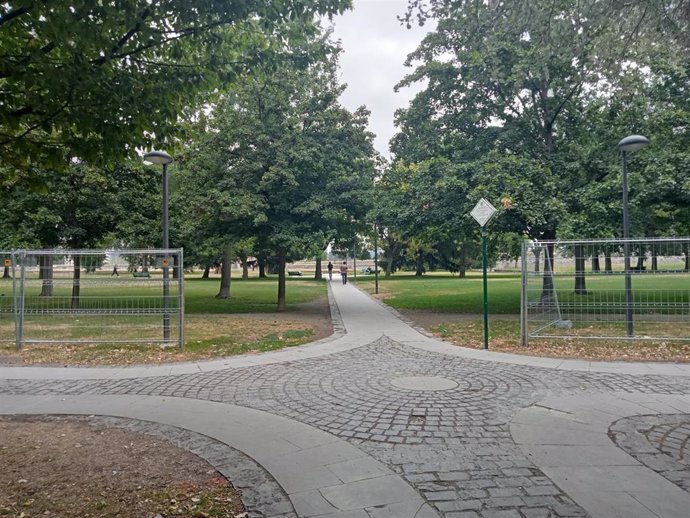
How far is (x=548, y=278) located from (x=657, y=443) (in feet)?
20.3

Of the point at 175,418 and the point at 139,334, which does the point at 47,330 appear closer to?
the point at 139,334

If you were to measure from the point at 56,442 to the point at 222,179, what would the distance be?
42.2 feet

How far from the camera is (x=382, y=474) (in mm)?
3809

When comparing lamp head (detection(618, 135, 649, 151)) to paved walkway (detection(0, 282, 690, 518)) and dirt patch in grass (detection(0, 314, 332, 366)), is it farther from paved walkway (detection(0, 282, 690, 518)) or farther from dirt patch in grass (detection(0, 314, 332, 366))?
dirt patch in grass (detection(0, 314, 332, 366))

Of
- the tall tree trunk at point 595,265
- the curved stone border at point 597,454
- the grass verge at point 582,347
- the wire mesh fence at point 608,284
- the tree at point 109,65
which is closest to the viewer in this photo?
the curved stone border at point 597,454

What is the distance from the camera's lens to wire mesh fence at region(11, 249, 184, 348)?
1011 cm

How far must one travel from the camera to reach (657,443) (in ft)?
14.6

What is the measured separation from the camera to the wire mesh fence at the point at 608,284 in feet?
30.7

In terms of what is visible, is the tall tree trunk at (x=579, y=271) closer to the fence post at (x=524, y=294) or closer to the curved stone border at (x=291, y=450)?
the fence post at (x=524, y=294)

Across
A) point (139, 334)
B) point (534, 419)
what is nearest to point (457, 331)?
point (534, 419)

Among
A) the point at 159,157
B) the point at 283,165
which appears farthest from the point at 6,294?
the point at 283,165

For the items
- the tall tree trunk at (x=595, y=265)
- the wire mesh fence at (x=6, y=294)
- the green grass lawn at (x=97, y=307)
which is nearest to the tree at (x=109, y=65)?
the green grass lawn at (x=97, y=307)

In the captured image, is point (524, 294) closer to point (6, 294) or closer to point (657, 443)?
point (657, 443)

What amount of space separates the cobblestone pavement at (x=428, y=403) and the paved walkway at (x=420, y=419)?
18 millimetres
